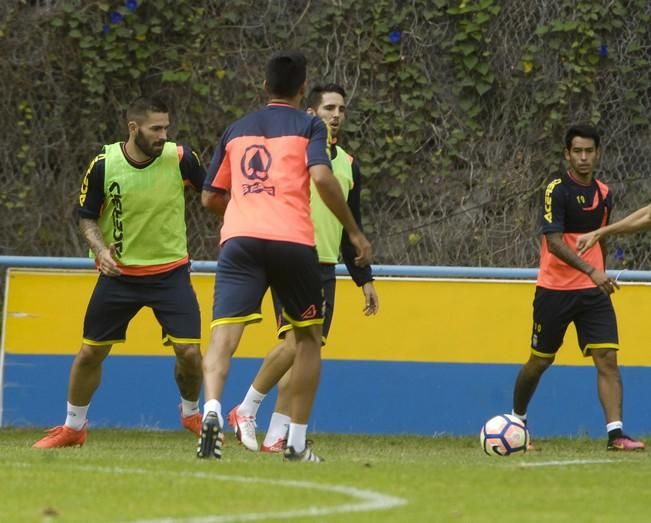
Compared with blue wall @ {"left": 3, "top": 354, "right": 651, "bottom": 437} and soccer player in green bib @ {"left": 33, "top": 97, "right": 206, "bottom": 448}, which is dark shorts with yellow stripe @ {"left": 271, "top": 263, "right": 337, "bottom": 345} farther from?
blue wall @ {"left": 3, "top": 354, "right": 651, "bottom": 437}

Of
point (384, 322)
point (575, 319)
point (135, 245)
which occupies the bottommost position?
point (384, 322)

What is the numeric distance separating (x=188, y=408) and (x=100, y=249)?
1.31m

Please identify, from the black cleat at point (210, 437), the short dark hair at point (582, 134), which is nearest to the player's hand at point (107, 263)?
the black cleat at point (210, 437)

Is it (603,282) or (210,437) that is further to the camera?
(603,282)

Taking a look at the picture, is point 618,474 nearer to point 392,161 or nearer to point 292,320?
point 292,320

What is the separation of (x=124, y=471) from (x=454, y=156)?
711 centimetres

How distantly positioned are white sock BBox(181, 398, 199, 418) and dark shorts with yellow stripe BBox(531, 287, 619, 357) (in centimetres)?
231

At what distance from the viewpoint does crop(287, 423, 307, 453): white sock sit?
300 inches

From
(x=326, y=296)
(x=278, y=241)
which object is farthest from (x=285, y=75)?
(x=326, y=296)

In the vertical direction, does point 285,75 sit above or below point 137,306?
above

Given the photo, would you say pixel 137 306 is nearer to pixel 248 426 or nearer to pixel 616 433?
pixel 248 426

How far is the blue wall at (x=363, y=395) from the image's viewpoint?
1147 cm

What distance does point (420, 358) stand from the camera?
11.5 metres

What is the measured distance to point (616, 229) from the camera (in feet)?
31.7
